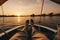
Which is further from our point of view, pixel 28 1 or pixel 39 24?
pixel 39 24

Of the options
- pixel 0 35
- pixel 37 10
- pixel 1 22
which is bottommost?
pixel 0 35

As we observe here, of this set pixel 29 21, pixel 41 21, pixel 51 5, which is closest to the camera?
pixel 29 21

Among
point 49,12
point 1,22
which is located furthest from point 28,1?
point 1,22

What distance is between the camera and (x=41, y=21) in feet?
10.3

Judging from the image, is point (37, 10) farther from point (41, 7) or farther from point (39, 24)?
point (39, 24)

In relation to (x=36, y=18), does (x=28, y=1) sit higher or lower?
higher

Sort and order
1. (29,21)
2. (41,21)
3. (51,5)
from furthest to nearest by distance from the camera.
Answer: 1. (41,21)
2. (51,5)
3. (29,21)

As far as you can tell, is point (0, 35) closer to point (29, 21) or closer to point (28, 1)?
point (29, 21)

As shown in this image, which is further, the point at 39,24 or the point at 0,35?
the point at 39,24

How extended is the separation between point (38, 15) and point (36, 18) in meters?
0.09

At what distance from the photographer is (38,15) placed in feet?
9.39

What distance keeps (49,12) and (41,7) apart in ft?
0.53

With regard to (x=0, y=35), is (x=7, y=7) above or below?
above

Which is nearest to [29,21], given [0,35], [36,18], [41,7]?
[36,18]
